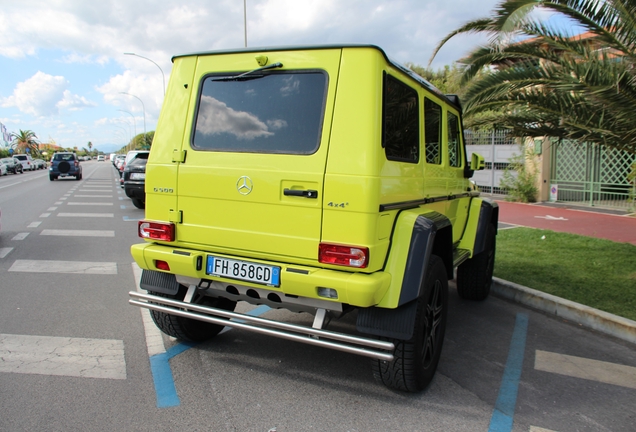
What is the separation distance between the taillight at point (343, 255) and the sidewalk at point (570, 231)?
3101mm

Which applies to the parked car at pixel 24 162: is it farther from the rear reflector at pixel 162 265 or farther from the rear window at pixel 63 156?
the rear reflector at pixel 162 265

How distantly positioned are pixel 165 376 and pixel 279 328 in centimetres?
94

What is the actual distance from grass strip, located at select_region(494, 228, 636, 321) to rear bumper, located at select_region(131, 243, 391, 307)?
334 centimetres

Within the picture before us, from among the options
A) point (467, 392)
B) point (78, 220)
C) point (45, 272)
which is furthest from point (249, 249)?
point (78, 220)

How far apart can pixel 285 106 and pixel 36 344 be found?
9.38 ft

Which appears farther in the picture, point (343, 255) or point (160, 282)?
point (160, 282)

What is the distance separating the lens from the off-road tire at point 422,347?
3.18m

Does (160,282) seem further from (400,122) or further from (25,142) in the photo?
(25,142)

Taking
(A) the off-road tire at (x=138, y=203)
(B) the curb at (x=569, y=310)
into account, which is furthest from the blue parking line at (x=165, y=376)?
(A) the off-road tire at (x=138, y=203)

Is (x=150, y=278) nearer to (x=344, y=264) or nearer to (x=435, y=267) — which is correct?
(x=344, y=264)

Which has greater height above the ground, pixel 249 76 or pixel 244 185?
pixel 249 76

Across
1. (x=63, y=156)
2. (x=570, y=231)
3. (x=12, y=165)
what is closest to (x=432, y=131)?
(x=570, y=231)

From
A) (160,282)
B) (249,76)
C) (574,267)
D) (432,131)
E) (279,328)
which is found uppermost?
(249,76)

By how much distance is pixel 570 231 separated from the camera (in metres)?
10.1
